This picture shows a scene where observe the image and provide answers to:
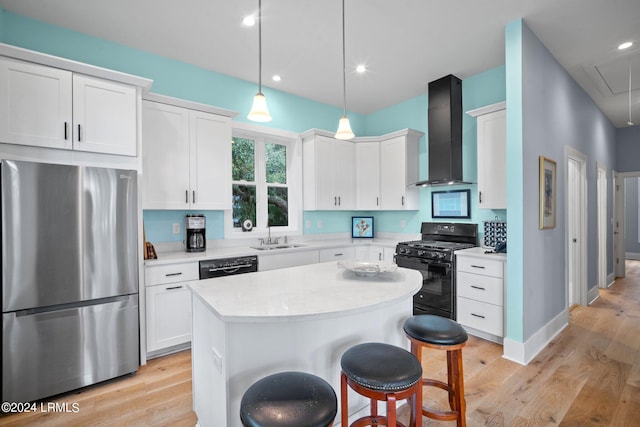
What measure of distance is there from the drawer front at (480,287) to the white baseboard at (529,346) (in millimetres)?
374

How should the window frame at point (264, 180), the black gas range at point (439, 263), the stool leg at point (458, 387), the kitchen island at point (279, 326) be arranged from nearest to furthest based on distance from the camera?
the kitchen island at point (279, 326)
the stool leg at point (458, 387)
the black gas range at point (439, 263)
the window frame at point (264, 180)

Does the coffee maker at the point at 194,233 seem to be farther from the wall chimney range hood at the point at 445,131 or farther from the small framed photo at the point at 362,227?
the wall chimney range hood at the point at 445,131

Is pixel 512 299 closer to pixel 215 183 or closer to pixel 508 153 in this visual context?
pixel 508 153

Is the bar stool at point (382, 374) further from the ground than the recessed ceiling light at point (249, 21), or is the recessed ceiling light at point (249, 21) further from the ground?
the recessed ceiling light at point (249, 21)

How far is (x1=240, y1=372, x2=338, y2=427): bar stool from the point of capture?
98cm

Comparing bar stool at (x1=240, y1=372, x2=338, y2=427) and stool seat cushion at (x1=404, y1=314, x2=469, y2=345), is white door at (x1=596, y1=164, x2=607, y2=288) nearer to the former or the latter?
stool seat cushion at (x1=404, y1=314, x2=469, y2=345)

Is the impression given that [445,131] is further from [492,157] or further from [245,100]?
[245,100]

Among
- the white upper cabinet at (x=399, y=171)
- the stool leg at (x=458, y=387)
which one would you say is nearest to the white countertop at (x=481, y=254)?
the white upper cabinet at (x=399, y=171)

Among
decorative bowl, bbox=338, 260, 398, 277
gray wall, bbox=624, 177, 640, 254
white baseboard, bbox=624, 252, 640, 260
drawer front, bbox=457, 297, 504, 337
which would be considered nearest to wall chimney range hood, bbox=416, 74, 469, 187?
drawer front, bbox=457, 297, 504, 337

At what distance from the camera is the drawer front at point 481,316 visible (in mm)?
2869

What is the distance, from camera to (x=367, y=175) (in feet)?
14.7

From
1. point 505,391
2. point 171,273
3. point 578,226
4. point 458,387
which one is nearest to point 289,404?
point 458,387

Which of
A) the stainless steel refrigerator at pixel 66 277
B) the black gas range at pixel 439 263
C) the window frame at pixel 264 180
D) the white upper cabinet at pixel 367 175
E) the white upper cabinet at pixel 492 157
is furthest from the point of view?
the white upper cabinet at pixel 367 175

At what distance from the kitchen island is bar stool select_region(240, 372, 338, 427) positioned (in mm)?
235
